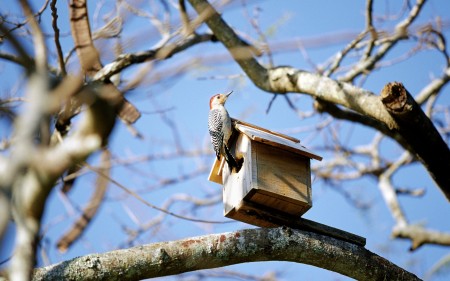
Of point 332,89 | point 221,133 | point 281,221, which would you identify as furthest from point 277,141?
point 332,89

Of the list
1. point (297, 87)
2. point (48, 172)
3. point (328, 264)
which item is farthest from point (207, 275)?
point (48, 172)

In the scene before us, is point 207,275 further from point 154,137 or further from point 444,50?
point 444,50

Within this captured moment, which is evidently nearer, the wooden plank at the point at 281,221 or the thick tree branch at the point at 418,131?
the wooden plank at the point at 281,221

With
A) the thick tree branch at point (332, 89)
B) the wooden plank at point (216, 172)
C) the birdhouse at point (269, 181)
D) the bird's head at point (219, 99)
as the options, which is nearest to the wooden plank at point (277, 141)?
the birdhouse at point (269, 181)

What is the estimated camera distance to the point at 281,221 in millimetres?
4164

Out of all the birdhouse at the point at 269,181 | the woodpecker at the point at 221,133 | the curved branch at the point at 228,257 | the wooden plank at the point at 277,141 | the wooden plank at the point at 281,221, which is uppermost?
the woodpecker at the point at 221,133

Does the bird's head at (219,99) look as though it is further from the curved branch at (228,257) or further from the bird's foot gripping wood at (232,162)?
the curved branch at (228,257)

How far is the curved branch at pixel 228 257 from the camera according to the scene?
10.8 feet

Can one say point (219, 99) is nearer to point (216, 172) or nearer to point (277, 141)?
point (216, 172)

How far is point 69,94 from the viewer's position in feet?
5.24

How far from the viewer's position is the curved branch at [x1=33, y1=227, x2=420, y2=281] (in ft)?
10.8

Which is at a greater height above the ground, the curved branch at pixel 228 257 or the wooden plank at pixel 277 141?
the wooden plank at pixel 277 141

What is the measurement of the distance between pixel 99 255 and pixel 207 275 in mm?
3575

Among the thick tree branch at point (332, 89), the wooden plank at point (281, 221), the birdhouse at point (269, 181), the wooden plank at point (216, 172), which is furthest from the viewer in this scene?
the wooden plank at point (216, 172)
